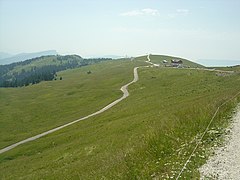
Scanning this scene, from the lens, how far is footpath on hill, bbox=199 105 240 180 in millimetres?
15875

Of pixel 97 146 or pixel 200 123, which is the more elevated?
pixel 200 123

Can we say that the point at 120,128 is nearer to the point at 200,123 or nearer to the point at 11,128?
the point at 200,123

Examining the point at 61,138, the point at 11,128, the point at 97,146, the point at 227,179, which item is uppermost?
the point at 227,179

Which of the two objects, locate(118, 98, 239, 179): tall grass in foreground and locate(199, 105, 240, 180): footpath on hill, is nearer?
locate(199, 105, 240, 180): footpath on hill

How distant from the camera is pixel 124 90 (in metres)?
127

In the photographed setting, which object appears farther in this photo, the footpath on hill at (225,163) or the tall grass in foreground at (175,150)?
the tall grass in foreground at (175,150)

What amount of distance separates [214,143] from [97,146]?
2041 centimetres

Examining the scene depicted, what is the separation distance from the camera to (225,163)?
17.5 meters

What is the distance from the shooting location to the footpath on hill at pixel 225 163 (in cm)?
1588

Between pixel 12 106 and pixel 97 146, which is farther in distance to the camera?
pixel 12 106

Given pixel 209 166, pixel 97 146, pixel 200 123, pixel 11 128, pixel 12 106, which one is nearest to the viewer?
pixel 209 166

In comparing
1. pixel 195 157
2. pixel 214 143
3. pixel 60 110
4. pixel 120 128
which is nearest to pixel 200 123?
pixel 214 143

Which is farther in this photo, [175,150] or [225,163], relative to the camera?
[175,150]

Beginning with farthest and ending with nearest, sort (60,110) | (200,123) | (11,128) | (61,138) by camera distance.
Answer: (60,110), (11,128), (61,138), (200,123)
